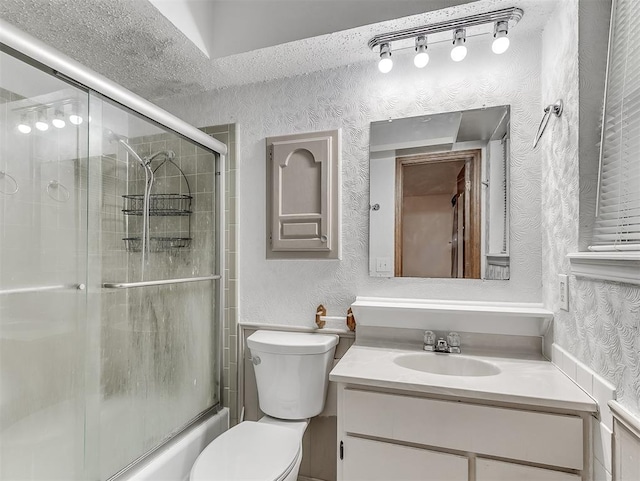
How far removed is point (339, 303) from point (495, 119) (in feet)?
3.62

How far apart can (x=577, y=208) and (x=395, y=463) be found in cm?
103

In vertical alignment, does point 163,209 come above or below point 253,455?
above

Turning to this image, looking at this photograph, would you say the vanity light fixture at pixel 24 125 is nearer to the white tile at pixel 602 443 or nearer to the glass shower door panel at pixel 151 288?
the glass shower door panel at pixel 151 288

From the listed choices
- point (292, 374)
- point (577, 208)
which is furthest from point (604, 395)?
point (292, 374)

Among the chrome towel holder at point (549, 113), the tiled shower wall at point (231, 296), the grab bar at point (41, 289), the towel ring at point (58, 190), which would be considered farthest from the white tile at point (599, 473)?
the towel ring at point (58, 190)

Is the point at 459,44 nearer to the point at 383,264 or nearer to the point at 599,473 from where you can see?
the point at 383,264

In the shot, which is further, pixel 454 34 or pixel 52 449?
pixel 454 34

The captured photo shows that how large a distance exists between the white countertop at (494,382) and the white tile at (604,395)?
23mm

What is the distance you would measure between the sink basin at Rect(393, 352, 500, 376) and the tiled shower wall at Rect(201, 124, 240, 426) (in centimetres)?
93

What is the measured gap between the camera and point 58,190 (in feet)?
3.70

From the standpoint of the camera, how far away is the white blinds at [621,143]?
0.93 meters

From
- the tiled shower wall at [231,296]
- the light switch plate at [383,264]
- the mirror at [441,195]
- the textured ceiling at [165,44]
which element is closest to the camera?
the textured ceiling at [165,44]

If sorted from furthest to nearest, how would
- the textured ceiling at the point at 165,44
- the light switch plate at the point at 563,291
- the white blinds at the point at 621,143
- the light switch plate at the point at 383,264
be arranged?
1. the light switch plate at the point at 383,264
2. the textured ceiling at the point at 165,44
3. the light switch plate at the point at 563,291
4. the white blinds at the point at 621,143

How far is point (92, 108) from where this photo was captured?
3.99 feet
